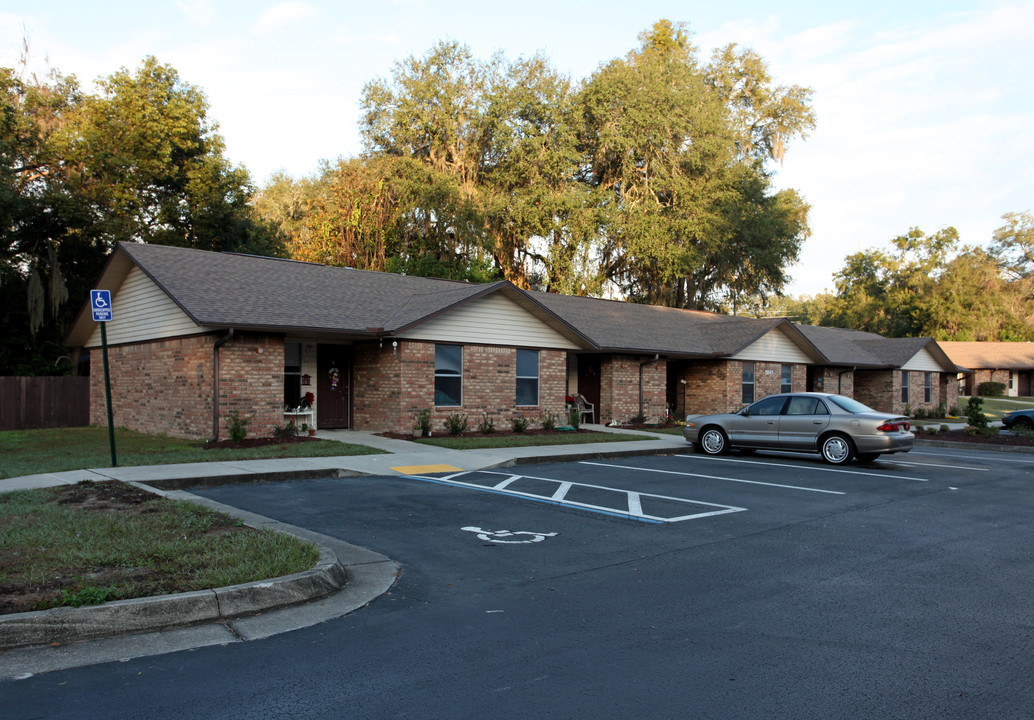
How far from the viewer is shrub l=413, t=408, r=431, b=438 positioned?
19406mm

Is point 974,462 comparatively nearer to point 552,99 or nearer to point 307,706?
point 307,706

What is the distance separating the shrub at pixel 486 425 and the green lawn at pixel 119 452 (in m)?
5.01

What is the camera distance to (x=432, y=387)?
20.2 m

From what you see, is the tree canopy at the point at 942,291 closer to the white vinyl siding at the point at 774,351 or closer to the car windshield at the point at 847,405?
the white vinyl siding at the point at 774,351

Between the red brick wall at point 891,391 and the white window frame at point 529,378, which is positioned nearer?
the white window frame at point 529,378

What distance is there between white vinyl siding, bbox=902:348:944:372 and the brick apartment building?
14.1m

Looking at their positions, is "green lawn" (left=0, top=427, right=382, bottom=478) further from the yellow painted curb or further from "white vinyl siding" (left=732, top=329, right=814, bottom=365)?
"white vinyl siding" (left=732, top=329, right=814, bottom=365)

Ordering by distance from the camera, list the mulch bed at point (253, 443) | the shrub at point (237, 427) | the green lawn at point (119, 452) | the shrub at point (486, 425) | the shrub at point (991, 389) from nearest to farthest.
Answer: the green lawn at point (119, 452) < the mulch bed at point (253, 443) < the shrub at point (237, 427) < the shrub at point (486, 425) < the shrub at point (991, 389)

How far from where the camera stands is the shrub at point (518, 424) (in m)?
21.4

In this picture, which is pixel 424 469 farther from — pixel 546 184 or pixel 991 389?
pixel 991 389

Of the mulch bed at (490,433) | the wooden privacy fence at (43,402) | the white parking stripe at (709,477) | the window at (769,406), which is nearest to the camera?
the white parking stripe at (709,477)

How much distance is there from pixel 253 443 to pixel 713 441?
10.6m

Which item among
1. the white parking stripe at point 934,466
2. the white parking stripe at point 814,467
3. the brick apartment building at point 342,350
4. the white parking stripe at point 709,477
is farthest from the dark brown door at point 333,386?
the white parking stripe at point 934,466

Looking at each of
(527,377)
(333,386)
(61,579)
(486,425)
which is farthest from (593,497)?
(527,377)
